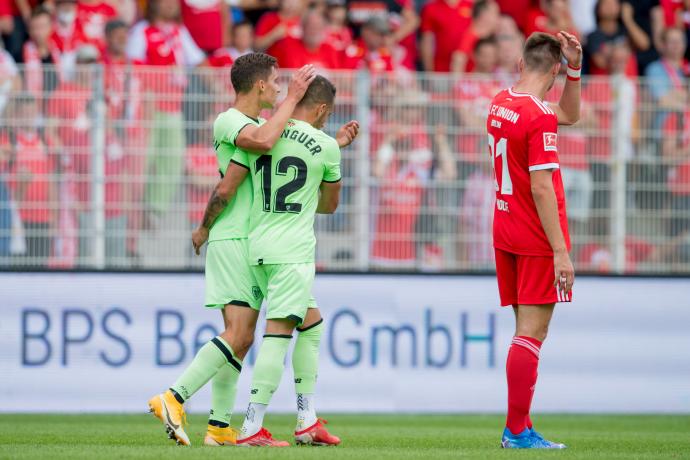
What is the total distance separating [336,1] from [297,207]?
773 cm

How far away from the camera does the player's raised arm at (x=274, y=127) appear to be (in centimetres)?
756

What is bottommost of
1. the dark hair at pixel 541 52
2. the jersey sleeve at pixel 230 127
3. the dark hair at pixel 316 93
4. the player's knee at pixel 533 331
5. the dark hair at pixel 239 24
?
the player's knee at pixel 533 331

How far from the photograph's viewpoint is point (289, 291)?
7.65 m

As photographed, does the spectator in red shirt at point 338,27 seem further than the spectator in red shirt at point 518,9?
No

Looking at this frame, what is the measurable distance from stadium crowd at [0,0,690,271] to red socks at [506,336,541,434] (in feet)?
16.5

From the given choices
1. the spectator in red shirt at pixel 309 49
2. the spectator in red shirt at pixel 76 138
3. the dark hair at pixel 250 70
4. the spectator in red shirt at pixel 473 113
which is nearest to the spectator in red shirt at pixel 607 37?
the spectator in red shirt at pixel 473 113

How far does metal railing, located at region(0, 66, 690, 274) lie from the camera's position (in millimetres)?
12375

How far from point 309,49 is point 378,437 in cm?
609

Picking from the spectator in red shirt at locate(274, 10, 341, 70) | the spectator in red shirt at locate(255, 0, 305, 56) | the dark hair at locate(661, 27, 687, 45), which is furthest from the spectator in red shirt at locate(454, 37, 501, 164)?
the dark hair at locate(661, 27, 687, 45)

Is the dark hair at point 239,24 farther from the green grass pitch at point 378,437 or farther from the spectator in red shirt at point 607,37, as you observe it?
the green grass pitch at point 378,437

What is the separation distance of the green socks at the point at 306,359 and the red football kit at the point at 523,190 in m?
1.24

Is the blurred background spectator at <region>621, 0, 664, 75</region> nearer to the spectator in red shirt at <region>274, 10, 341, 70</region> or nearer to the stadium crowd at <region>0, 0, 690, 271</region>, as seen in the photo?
the stadium crowd at <region>0, 0, 690, 271</region>

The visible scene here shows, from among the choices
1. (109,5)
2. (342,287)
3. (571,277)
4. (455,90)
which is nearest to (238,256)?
(571,277)

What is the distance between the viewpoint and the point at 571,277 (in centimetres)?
754
